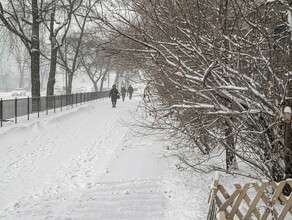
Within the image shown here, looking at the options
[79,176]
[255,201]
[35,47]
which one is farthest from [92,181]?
[35,47]

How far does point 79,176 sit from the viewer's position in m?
8.32

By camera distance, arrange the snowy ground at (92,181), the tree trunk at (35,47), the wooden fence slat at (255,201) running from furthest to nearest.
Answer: the tree trunk at (35,47), the snowy ground at (92,181), the wooden fence slat at (255,201)

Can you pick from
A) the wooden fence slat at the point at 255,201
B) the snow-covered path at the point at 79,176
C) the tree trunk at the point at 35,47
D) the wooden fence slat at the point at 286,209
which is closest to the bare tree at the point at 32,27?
the tree trunk at the point at 35,47

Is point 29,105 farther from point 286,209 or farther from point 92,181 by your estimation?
point 286,209

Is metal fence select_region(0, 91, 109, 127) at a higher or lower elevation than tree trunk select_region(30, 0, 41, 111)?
lower

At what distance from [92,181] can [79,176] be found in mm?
535

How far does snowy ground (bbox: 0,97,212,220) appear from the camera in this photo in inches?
240

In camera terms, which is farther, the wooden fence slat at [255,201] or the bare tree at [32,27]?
the bare tree at [32,27]

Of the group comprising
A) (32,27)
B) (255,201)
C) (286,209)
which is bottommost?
(286,209)

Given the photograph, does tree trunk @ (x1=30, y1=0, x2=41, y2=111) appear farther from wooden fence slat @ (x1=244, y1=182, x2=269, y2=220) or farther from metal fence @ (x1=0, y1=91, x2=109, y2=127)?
wooden fence slat @ (x1=244, y1=182, x2=269, y2=220)

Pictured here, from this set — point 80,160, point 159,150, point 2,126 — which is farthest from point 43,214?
point 2,126

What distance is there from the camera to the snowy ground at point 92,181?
240 inches

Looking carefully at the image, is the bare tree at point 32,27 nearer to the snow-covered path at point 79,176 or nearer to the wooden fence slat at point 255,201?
the snow-covered path at point 79,176

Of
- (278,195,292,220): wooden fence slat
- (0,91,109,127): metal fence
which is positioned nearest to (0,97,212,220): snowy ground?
(278,195,292,220): wooden fence slat
